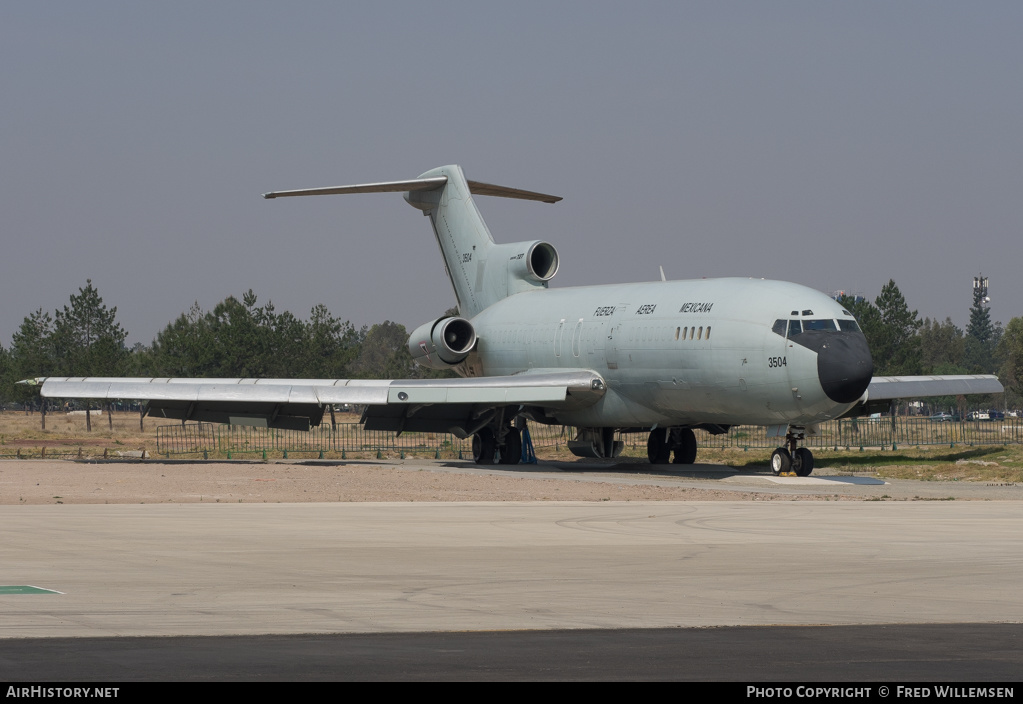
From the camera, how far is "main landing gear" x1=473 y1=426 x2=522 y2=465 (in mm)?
40844

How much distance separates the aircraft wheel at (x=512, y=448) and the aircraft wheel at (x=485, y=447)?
0.34 meters

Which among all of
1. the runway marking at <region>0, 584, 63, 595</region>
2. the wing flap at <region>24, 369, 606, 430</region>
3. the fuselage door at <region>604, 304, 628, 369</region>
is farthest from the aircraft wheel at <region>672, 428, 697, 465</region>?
the runway marking at <region>0, 584, 63, 595</region>

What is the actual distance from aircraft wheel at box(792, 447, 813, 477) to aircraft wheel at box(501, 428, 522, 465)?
1024 centimetres

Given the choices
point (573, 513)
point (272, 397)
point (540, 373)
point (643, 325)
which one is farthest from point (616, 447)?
point (573, 513)

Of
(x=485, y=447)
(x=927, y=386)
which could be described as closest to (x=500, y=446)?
(x=485, y=447)

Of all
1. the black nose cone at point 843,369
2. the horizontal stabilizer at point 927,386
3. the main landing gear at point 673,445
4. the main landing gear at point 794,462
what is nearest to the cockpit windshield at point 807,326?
the black nose cone at point 843,369

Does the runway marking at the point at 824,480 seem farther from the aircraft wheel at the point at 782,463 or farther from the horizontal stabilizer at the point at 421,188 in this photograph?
the horizontal stabilizer at the point at 421,188

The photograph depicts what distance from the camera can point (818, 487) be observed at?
30281mm

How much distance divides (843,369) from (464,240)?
19.0 meters

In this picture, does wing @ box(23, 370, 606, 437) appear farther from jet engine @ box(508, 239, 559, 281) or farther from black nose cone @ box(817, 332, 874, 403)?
black nose cone @ box(817, 332, 874, 403)

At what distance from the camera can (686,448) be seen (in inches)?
1594

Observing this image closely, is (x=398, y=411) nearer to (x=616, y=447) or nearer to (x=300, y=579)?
(x=616, y=447)

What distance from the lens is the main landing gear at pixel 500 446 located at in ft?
134

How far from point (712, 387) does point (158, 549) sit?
20121 mm
